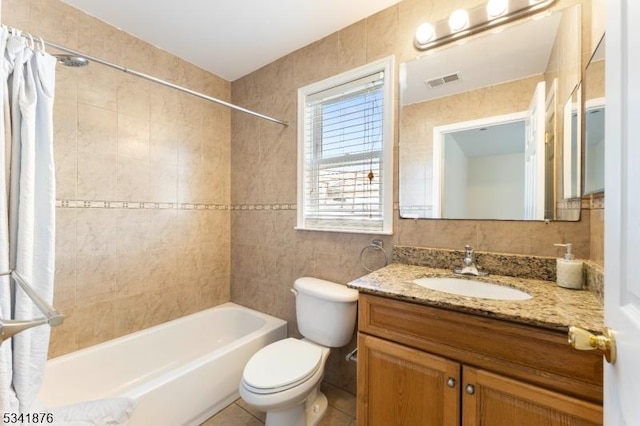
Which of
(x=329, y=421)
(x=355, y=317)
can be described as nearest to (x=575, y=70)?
(x=355, y=317)

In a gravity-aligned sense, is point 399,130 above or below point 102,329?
above

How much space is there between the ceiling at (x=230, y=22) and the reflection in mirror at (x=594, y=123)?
108 cm

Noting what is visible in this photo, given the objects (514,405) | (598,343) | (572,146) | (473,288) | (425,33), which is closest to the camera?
(598,343)

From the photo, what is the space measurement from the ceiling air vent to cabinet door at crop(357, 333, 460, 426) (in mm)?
1358

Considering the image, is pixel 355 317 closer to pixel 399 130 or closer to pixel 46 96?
pixel 399 130

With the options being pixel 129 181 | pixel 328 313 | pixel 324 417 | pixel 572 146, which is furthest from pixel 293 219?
pixel 572 146

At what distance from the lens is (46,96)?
109cm

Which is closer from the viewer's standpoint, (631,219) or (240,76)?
(631,219)

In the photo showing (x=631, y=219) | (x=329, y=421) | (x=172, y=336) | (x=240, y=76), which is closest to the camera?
(x=631, y=219)

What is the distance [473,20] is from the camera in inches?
55.1

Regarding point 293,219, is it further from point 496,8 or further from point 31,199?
point 496,8

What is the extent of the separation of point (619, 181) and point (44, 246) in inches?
68.1

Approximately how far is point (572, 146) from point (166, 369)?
8.90 ft

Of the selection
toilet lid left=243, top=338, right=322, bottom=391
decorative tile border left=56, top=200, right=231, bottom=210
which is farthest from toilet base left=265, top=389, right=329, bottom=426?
decorative tile border left=56, top=200, right=231, bottom=210
